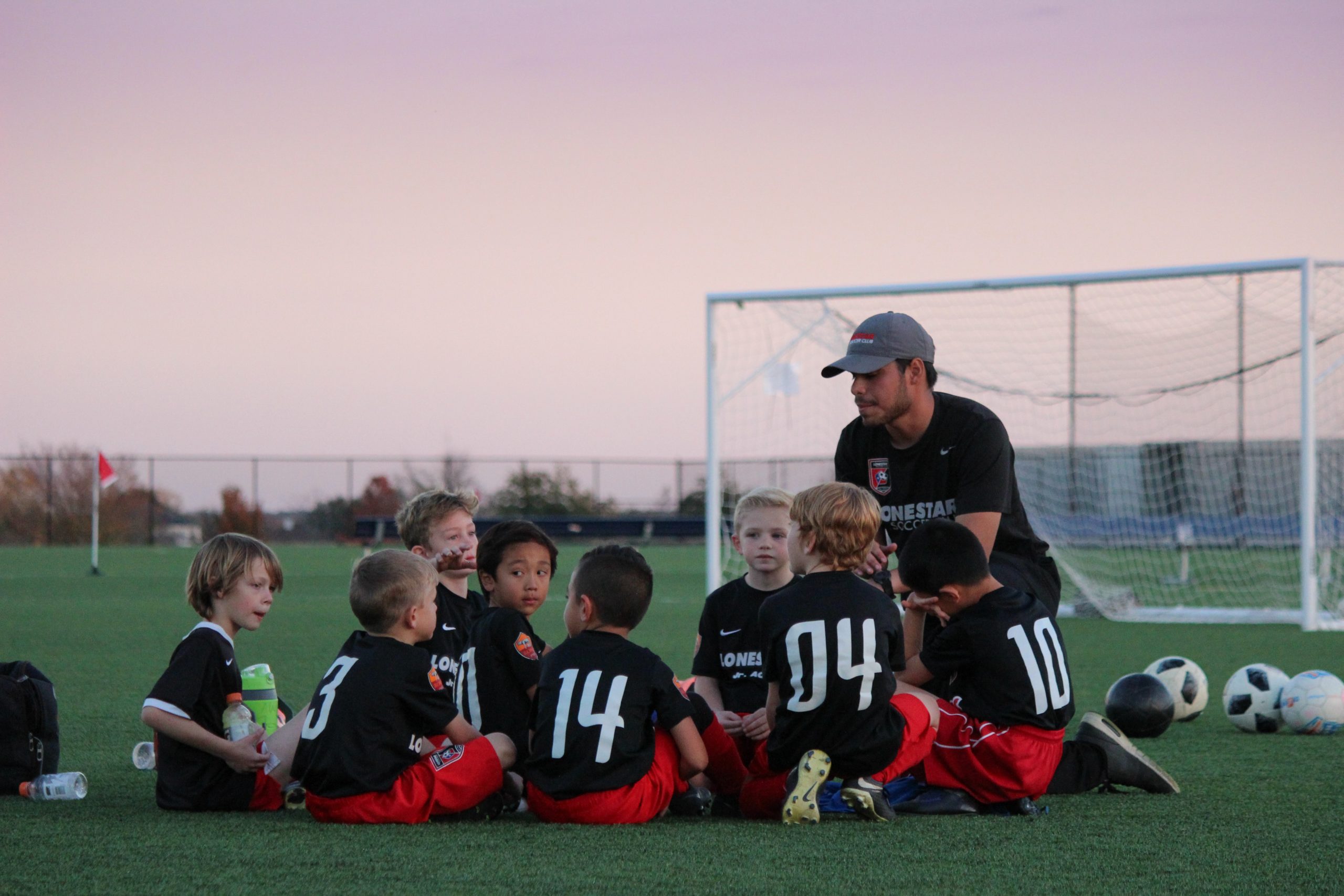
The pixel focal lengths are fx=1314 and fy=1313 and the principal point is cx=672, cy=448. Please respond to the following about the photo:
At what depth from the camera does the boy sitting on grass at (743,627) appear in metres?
4.65

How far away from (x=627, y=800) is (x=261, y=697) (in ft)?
4.99

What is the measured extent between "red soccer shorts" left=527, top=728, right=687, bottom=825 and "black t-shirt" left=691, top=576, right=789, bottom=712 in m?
0.65

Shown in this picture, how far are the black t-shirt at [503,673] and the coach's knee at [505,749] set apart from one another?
84mm

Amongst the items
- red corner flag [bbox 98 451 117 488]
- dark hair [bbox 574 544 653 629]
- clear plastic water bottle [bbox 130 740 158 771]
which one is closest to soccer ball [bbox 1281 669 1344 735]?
dark hair [bbox 574 544 653 629]

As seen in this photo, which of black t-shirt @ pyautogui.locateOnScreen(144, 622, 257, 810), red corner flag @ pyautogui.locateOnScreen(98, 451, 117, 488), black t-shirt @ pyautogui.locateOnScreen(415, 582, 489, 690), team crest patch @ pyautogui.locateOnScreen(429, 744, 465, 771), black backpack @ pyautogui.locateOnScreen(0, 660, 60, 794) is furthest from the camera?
red corner flag @ pyautogui.locateOnScreen(98, 451, 117, 488)

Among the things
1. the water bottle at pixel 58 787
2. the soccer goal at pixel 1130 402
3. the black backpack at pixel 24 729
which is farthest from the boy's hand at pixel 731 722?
the soccer goal at pixel 1130 402

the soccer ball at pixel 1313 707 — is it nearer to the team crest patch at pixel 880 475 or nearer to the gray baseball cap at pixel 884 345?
the team crest patch at pixel 880 475

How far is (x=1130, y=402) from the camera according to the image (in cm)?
1515

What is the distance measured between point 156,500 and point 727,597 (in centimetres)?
3406

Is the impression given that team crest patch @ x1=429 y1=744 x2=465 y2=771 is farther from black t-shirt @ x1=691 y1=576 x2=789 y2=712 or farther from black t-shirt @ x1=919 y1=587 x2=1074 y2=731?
black t-shirt @ x1=919 y1=587 x2=1074 y2=731

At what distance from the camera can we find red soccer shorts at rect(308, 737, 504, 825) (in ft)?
12.6

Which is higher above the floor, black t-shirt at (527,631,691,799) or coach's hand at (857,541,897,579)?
coach's hand at (857,541,897,579)

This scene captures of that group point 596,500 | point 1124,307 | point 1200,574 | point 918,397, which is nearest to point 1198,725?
point 918,397

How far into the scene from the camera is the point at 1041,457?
1628 centimetres
